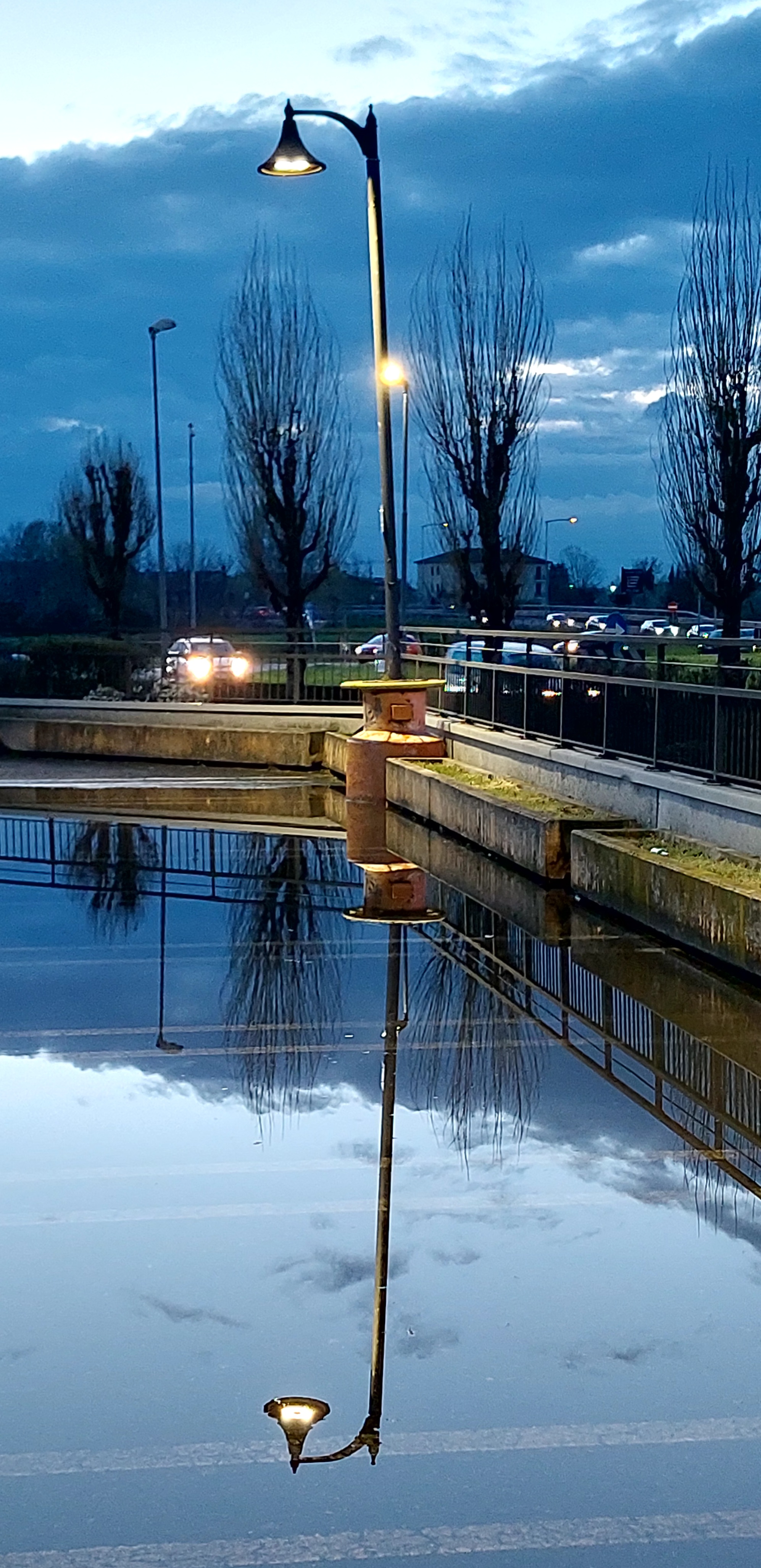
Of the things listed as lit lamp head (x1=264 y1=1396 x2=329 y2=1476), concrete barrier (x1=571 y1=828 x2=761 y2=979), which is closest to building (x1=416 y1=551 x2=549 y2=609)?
concrete barrier (x1=571 y1=828 x2=761 y2=979)

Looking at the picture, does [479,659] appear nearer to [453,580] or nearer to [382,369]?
[382,369]

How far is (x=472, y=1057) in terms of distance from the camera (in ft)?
31.0

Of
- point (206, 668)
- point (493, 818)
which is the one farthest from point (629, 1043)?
point (206, 668)

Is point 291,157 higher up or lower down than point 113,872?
higher up

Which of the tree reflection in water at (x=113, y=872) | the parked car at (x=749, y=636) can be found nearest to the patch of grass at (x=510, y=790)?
the parked car at (x=749, y=636)

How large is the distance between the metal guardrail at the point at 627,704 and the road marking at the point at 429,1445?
8705 millimetres

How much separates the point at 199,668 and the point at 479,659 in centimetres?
634

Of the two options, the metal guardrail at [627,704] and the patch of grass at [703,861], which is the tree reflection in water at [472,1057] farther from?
the metal guardrail at [627,704]

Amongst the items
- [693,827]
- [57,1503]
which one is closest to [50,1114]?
[57,1503]

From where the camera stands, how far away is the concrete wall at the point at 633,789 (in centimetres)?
1347

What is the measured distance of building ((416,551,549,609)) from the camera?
43750 millimetres

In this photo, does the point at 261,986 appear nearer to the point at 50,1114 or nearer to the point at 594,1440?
the point at 50,1114

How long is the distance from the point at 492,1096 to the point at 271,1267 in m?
2.52

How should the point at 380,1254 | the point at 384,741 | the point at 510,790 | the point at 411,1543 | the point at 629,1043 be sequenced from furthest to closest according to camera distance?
the point at 384,741 < the point at 510,790 < the point at 629,1043 < the point at 380,1254 < the point at 411,1543
